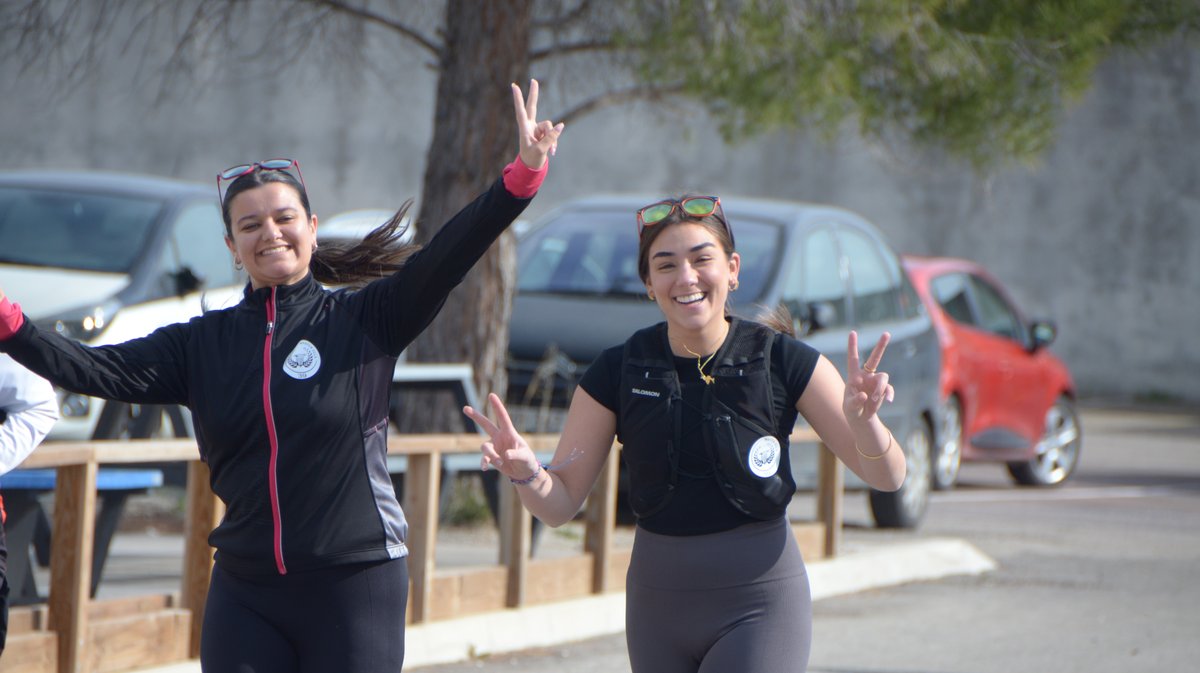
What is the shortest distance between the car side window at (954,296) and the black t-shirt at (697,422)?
9428 millimetres

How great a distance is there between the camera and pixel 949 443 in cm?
1268

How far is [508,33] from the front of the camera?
949 centimetres

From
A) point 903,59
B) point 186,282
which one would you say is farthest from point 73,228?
point 903,59

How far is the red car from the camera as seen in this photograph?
1266 centimetres

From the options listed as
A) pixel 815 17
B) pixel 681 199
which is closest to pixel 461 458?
pixel 815 17

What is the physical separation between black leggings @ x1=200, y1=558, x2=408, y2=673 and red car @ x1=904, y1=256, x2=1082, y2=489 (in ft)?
28.1

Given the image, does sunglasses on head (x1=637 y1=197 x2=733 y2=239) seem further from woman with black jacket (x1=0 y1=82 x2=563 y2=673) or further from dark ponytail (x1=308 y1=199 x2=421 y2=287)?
dark ponytail (x1=308 y1=199 x2=421 y2=287)

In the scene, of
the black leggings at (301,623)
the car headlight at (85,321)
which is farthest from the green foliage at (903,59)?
the black leggings at (301,623)

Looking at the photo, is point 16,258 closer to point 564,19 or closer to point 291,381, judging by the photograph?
point 564,19

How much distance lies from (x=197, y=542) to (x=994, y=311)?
9286mm

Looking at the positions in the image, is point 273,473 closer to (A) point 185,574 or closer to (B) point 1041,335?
(A) point 185,574

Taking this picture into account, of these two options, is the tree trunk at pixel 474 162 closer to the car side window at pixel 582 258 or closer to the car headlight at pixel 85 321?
the car side window at pixel 582 258

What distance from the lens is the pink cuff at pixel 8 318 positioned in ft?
11.6

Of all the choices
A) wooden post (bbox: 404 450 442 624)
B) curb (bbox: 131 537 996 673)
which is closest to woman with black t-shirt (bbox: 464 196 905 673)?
curb (bbox: 131 537 996 673)
